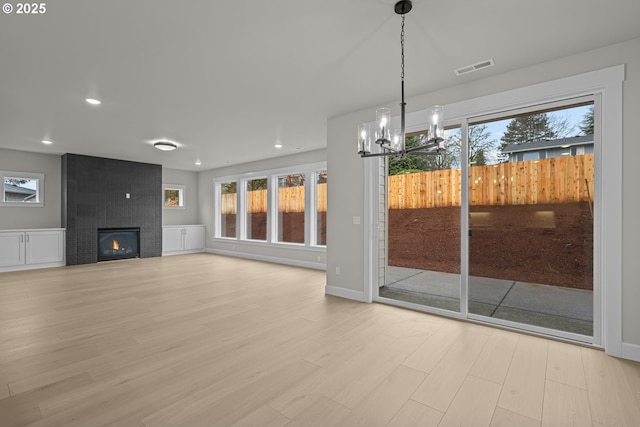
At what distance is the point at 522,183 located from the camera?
320 cm

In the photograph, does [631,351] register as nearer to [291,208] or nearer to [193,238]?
[291,208]

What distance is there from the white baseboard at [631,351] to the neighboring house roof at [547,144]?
1.81 m

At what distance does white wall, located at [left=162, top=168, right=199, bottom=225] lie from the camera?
9.29 metres

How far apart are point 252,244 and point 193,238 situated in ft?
8.34

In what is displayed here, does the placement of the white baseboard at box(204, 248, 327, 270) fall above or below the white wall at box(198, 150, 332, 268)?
below

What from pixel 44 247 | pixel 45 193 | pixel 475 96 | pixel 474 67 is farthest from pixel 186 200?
pixel 474 67

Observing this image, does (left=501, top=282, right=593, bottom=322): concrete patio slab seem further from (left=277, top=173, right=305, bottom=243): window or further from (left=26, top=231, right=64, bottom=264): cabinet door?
(left=26, top=231, right=64, bottom=264): cabinet door

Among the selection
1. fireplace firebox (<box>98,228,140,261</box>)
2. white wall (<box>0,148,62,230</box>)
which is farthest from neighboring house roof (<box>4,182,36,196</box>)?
fireplace firebox (<box>98,228,140,261</box>)

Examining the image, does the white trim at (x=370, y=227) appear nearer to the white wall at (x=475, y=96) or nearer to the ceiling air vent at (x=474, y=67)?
the white wall at (x=475, y=96)

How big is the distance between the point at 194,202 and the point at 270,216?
3.68 metres

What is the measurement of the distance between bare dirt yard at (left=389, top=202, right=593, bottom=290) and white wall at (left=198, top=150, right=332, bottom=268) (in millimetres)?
2015

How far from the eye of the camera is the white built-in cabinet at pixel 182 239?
8.88m

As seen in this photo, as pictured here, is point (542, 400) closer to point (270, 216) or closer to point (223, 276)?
point (223, 276)

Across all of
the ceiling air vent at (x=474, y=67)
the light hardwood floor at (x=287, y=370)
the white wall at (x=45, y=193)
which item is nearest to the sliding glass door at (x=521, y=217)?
the light hardwood floor at (x=287, y=370)
